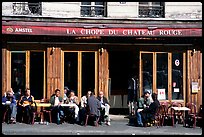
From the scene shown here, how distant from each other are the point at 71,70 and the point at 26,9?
2.84 meters

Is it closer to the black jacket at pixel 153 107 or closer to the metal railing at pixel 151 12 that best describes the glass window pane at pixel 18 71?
the metal railing at pixel 151 12

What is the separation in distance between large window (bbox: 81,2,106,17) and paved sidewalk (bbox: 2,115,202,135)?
432 cm

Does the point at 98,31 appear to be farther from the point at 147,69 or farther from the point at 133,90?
the point at 133,90

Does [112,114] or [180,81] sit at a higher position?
[180,81]

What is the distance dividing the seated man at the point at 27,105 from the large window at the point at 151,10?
17.2 feet

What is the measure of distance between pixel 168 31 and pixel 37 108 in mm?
5594

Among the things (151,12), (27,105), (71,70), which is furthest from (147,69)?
(27,105)

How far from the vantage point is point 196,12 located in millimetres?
15727

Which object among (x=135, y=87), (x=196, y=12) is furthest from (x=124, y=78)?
(x=196, y=12)

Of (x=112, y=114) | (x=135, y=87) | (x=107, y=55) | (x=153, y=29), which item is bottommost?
(x=112, y=114)

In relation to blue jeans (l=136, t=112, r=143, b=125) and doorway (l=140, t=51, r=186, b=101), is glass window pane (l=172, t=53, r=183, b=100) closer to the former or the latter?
doorway (l=140, t=51, r=186, b=101)

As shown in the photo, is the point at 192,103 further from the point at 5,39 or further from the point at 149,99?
the point at 5,39

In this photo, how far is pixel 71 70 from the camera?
15430mm

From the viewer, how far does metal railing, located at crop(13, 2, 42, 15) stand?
1502 centimetres
